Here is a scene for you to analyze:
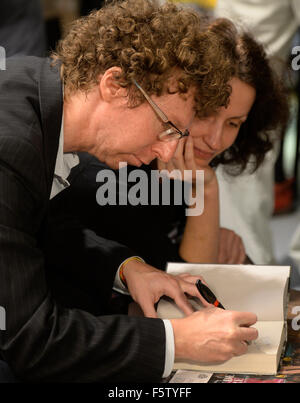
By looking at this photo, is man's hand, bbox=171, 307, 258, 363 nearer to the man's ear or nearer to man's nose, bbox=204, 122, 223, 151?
the man's ear

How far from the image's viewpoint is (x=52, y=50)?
5.08 feet

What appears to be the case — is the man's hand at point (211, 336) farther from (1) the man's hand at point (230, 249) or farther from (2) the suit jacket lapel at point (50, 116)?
(1) the man's hand at point (230, 249)

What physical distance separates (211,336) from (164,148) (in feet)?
1.50

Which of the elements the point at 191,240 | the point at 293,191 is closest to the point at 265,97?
the point at 191,240

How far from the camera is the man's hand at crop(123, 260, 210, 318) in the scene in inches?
55.1

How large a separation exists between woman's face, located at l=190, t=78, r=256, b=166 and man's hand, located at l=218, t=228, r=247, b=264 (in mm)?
247

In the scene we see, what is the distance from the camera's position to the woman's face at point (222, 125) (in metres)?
1.79

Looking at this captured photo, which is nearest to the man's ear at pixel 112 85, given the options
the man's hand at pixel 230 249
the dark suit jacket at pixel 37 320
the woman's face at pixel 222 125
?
the dark suit jacket at pixel 37 320

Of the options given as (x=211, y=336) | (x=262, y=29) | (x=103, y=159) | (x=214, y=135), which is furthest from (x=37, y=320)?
(x=262, y=29)

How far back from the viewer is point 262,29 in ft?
8.93

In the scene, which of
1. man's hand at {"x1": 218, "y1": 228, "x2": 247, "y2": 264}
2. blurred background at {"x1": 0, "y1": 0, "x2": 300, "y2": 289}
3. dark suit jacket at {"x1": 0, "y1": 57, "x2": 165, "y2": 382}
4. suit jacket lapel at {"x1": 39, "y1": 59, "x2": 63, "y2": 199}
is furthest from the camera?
blurred background at {"x1": 0, "y1": 0, "x2": 300, "y2": 289}

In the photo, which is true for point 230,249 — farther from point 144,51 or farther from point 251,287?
point 144,51

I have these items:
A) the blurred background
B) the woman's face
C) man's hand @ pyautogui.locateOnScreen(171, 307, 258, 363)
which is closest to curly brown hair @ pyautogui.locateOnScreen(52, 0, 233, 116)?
the blurred background

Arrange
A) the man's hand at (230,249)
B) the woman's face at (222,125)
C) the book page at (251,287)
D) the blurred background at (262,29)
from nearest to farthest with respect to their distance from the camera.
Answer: the book page at (251,287) → the woman's face at (222,125) → the man's hand at (230,249) → the blurred background at (262,29)
